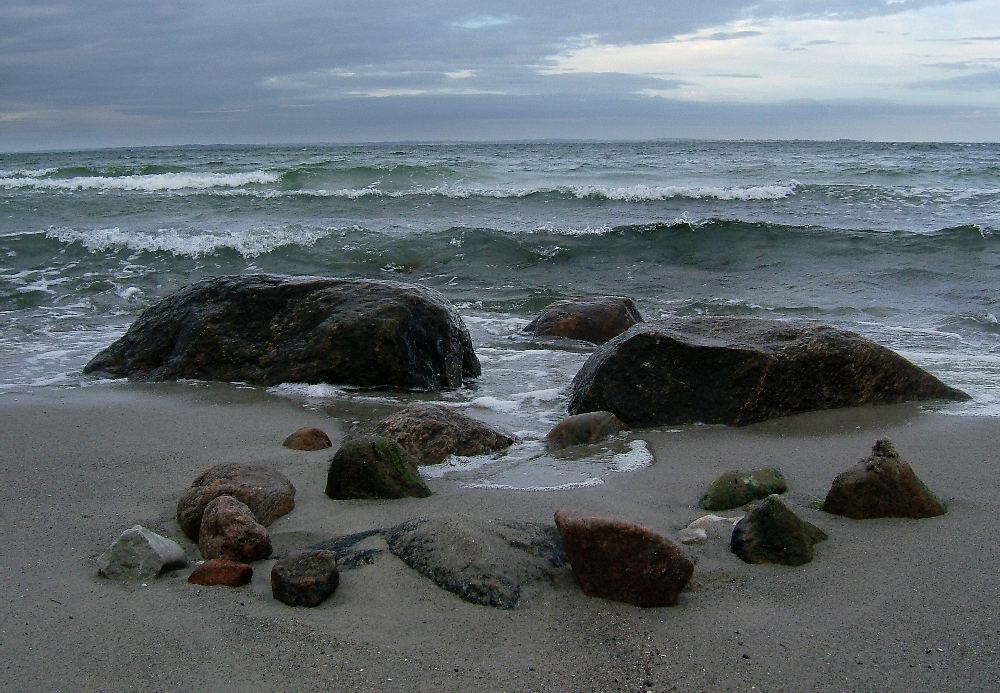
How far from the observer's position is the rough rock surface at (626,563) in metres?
2.52

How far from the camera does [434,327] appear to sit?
5.95 metres

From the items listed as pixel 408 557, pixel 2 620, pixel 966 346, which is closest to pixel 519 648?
pixel 408 557

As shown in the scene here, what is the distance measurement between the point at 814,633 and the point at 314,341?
4.10m

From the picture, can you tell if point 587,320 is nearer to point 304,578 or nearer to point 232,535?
point 232,535

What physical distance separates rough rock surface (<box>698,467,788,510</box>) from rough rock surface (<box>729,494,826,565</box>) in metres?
0.47

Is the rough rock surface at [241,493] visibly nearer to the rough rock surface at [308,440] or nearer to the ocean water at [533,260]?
the rough rock surface at [308,440]

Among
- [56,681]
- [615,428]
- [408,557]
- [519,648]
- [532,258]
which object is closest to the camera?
[56,681]

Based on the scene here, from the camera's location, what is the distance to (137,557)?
2725 millimetres

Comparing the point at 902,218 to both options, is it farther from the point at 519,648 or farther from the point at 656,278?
the point at 519,648

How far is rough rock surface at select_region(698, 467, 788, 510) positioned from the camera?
3.40 m

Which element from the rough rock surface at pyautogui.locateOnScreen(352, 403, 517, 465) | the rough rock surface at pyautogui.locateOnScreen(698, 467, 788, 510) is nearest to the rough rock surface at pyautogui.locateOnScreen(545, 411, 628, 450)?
the rough rock surface at pyautogui.locateOnScreen(352, 403, 517, 465)

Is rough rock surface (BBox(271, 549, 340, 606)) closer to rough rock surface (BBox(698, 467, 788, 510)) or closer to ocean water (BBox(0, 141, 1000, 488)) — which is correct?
ocean water (BBox(0, 141, 1000, 488))

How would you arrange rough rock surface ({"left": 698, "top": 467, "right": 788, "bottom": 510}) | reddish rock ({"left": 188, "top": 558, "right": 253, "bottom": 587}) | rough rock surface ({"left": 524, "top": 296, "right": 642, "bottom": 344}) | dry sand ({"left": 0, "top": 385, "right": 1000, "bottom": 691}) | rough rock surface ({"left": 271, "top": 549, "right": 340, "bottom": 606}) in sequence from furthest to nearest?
rough rock surface ({"left": 524, "top": 296, "right": 642, "bottom": 344}), rough rock surface ({"left": 698, "top": 467, "right": 788, "bottom": 510}), reddish rock ({"left": 188, "top": 558, "right": 253, "bottom": 587}), rough rock surface ({"left": 271, "top": 549, "right": 340, "bottom": 606}), dry sand ({"left": 0, "top": 385, "right": 1000, "bottom": 691})

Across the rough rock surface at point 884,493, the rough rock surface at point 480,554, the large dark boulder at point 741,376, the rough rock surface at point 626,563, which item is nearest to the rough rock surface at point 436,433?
the large dark boulder at point 741,376
